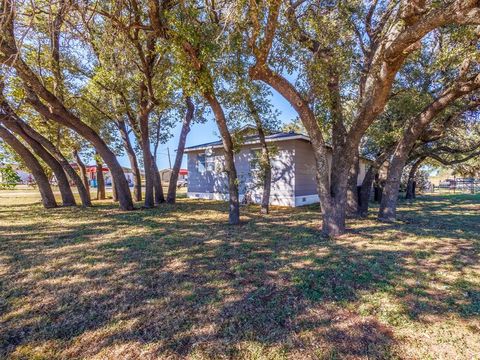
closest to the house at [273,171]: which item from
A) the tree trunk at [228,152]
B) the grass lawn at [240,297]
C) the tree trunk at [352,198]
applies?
the tree trunk at [228,152]

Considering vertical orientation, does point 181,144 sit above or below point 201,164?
above

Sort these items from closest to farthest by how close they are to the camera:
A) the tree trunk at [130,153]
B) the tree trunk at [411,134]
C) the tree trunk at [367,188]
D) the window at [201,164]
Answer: the tree trunk at [411,134]
the tree trunk at [367,188]
the tree trunk at [130,153]
the window at [201,164]

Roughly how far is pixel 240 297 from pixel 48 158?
10.7 meters

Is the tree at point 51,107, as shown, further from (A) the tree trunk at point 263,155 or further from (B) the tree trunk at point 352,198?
(B) the tree trunk at point 352,198

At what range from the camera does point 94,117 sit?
11.5 metres

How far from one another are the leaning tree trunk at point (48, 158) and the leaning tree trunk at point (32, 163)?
0.25 m

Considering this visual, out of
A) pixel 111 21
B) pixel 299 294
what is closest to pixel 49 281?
pixel 299 294

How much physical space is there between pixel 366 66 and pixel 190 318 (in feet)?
24.9

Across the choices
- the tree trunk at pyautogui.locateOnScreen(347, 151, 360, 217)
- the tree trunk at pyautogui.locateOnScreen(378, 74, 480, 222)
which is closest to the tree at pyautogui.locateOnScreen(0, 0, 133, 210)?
the tree trunk at pyautogui.locateOnScreen(347, 151, 360, 217)

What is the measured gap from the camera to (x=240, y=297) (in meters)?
2.95

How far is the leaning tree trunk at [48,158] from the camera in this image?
360 inches

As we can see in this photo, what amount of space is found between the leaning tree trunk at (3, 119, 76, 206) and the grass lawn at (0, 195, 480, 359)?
543 cm

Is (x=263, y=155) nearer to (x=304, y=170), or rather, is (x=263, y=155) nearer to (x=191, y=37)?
(x=304, y=170)

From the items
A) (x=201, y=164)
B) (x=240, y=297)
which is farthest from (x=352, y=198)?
(x=201, y=164)
